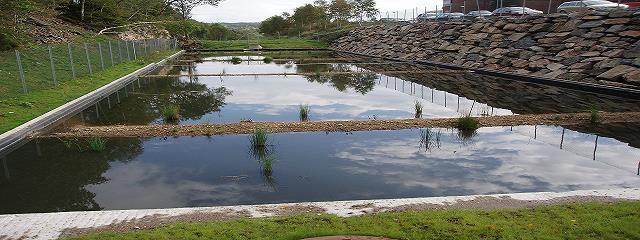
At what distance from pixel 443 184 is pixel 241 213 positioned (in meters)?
3.24

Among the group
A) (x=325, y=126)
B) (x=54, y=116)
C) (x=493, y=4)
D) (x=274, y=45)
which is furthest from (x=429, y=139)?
(x=274, y=45)

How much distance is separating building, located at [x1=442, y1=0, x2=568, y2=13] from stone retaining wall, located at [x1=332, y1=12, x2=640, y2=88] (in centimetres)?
744

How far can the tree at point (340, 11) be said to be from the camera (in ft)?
231

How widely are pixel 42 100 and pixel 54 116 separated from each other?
1.78m

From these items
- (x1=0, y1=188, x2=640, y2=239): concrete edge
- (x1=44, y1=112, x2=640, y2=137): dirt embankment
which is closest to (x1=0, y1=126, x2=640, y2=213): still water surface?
(x1=44, y1=112, x2=640, y2=137): dirt embankment

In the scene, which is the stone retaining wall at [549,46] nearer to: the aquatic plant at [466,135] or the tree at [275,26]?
the aquatic plant at [466,135]

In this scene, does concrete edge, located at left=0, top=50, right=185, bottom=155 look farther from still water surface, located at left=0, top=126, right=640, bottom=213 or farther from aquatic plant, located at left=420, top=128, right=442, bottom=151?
aquatic plant, located at left=420, top=128, right=442, bottom=151

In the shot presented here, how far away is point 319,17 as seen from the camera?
69.1 m

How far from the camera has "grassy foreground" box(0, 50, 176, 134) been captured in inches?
407

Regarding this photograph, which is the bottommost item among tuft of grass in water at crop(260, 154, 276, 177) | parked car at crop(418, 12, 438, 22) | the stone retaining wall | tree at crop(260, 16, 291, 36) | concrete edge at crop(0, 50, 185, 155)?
tuft of grass in water at crop(260, 154, 276, 177)

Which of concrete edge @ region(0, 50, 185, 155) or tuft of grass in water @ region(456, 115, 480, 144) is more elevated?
concrete edge @ region(0, 50, 185, 155)

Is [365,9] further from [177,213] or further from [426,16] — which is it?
[177,213]

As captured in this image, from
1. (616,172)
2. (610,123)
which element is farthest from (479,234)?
(610,123)

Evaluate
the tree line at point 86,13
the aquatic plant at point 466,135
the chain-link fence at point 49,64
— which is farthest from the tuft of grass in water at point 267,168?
the tree line at point 86,13
